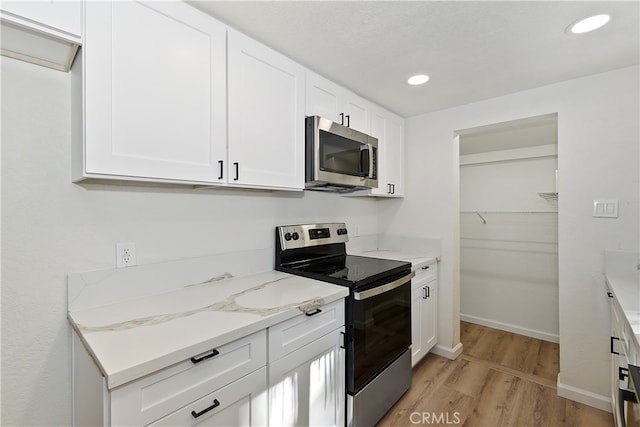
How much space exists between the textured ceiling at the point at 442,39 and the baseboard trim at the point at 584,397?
2.14m

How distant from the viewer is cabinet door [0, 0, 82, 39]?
88 centimetres

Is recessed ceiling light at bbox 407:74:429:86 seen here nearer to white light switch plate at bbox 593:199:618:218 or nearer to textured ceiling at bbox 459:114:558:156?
textured ceiling at bbox 459:114:558:156

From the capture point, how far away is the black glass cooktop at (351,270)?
5.39ft

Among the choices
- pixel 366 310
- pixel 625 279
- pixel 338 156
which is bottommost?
pixel 366 310

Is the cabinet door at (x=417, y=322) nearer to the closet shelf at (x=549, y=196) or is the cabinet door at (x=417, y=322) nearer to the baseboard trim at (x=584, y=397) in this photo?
the baseboard trim at (x=584, y=397)

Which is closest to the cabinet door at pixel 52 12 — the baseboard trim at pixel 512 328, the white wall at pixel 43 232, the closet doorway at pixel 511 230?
the white wall at pixel 43 232

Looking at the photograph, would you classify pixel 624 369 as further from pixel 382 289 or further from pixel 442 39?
pixel 442 39

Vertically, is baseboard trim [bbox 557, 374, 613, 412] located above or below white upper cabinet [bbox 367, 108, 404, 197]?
below

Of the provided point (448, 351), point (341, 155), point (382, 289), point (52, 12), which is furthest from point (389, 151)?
point (52, 12)

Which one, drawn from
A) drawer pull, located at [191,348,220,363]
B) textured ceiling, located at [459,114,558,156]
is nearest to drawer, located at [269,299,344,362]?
drawer pull, located at [191,348,220,363]

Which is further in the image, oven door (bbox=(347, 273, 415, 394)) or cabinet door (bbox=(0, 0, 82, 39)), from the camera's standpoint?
oven door (bbox=(347, 273, 415, 394))

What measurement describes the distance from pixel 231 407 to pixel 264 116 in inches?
52.0

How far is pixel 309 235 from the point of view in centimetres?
211

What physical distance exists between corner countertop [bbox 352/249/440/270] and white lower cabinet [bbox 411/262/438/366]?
0.16 feet
